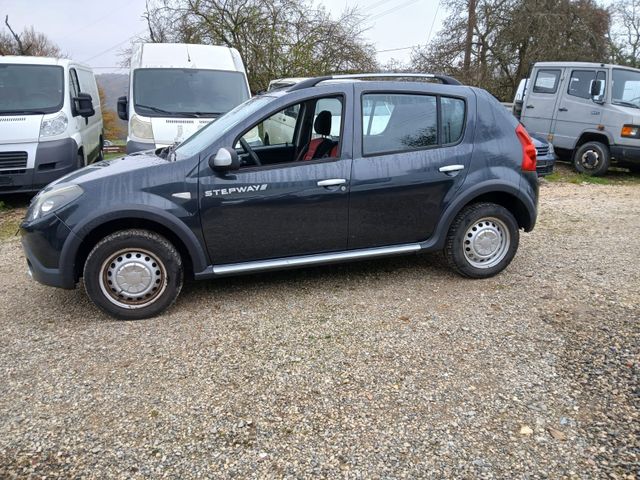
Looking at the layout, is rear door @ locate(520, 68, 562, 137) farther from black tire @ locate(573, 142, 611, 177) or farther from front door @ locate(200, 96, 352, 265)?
front door @ locate(200, 96, 352, 265)

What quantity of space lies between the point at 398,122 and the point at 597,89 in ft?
26.2

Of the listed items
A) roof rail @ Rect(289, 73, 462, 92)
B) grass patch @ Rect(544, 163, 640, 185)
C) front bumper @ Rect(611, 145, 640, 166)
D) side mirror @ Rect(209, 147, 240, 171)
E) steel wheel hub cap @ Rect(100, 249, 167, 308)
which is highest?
roof rail @ Rect(289, 73, 462, 92)

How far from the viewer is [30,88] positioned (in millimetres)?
7930

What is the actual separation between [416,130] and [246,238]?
66.9 inches

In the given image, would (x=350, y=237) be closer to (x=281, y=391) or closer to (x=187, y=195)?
(x=187, y=195)

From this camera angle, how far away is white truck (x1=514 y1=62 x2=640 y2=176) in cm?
1008

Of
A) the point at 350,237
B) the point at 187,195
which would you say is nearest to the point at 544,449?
the point at 350,237

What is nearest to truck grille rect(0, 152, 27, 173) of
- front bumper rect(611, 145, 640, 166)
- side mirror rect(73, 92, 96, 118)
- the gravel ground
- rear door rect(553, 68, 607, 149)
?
Answer: side mirror rect(73, 92, 96, 118)

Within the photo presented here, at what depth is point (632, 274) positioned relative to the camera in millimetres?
4758

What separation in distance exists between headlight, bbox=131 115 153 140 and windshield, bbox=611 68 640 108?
8907 millimetres

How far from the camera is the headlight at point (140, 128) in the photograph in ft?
24.9

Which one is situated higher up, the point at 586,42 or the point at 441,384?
the point at 586,42

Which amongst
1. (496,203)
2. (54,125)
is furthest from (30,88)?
(496,203)

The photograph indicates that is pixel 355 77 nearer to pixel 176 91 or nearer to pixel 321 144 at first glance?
pixel 321 144
